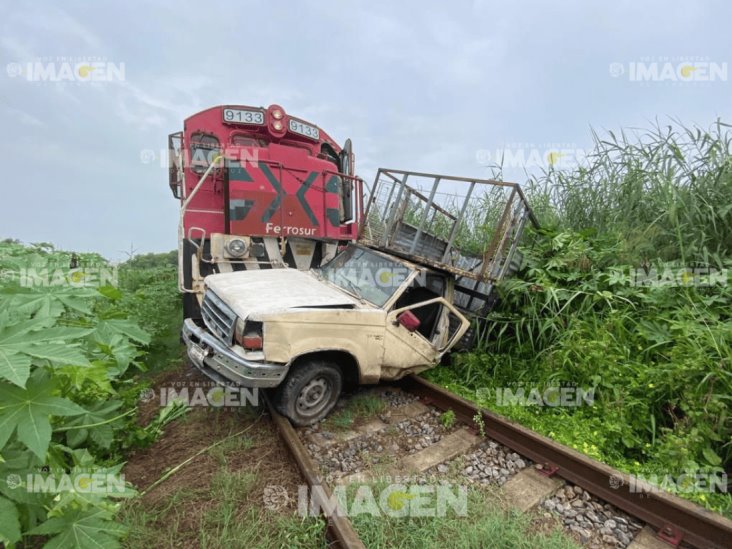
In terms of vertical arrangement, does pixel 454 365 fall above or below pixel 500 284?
below

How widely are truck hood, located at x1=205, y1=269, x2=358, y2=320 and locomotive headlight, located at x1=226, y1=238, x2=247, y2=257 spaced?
102cm

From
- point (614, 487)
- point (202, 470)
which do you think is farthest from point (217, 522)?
point (614, 487)

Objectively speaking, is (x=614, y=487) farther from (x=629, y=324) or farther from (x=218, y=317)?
(x=218, y=317)

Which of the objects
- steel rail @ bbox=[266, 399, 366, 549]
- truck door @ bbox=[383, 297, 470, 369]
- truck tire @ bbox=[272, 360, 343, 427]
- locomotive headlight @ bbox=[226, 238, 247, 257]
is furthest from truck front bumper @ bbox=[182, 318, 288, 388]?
locomotive headlight @ bbox=[226, 238, 247, 257]

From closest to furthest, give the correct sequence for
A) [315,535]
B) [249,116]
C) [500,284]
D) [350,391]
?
[315,535] → [350,391] → [500,284] → [249,116]

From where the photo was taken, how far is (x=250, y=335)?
3059 mm

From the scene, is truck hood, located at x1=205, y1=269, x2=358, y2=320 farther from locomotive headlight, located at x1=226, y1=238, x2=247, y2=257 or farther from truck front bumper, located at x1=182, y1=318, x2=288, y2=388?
locomotive headlight, located at x1=226, y1=238, x2=247, y2=257

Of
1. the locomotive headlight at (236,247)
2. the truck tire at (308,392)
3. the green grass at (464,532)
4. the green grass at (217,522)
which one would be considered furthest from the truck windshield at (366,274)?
the green grass at (217,522)

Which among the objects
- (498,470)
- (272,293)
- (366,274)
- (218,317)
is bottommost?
(498,470)

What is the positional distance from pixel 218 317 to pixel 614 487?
3493 millimetres

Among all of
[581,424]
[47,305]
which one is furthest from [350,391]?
[47,305]

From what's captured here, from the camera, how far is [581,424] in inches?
133

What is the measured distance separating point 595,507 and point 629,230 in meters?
3.68

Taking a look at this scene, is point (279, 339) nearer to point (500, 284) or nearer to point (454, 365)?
point (454, 365)
